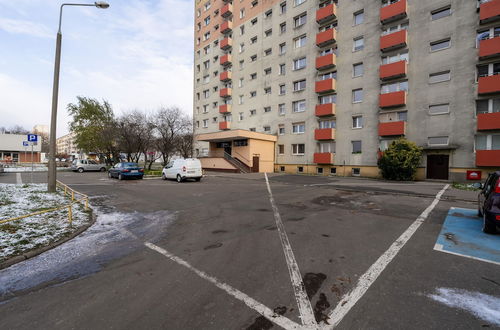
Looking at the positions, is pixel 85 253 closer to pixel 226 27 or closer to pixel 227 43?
pixel 227 43

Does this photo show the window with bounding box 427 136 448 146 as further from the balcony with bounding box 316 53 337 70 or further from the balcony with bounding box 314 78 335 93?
the balcony with bounding box 316 53 337 70

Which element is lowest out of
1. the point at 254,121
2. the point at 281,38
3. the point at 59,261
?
the point at 59,261

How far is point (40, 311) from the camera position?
2.67 meters

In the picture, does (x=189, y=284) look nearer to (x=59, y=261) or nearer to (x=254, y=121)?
(x=59, y=261)

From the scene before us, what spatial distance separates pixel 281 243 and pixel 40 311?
12.6 feet

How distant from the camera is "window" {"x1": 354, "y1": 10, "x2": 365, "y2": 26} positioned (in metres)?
22.8

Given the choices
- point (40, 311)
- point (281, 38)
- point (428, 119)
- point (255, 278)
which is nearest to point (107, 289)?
point (40, 311)

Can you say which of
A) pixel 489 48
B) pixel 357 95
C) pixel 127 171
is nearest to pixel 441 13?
pixel 489 48

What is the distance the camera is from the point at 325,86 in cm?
2427

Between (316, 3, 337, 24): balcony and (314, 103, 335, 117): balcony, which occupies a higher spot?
(316, 3, 337, 24): balcony

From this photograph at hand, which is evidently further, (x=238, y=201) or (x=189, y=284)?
(x=238, y=201)

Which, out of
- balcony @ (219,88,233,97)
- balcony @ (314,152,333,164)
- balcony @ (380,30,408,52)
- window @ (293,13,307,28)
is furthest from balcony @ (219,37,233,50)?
balcony @ (314,152,333,164)

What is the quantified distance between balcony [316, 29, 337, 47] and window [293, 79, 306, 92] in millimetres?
4221

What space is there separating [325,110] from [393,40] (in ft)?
26.7
